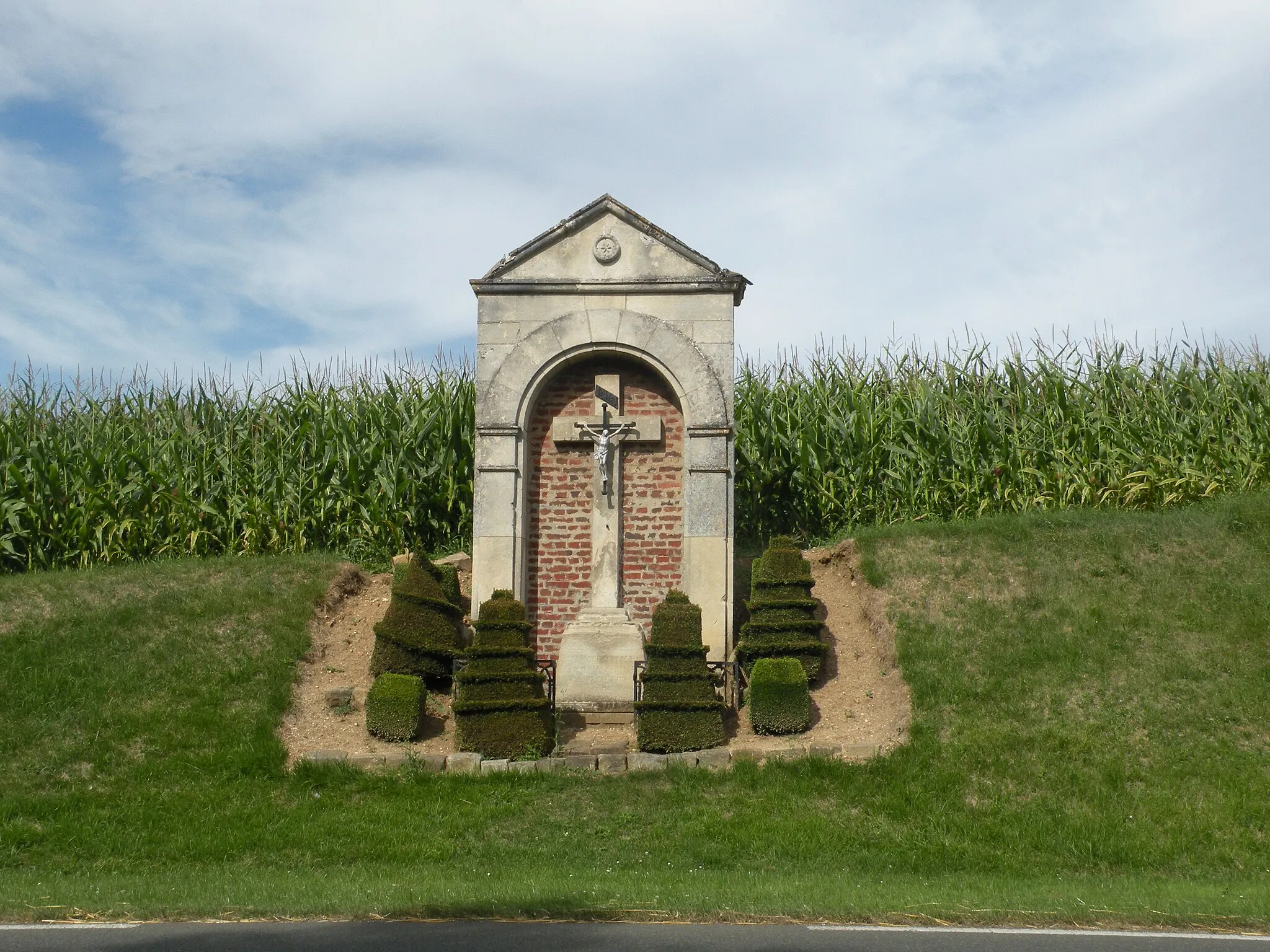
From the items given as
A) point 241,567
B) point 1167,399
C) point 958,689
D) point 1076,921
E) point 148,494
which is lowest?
point 1076,921

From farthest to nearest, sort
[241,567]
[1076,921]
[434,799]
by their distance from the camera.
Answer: [241,567], [434,799], [1076,921]

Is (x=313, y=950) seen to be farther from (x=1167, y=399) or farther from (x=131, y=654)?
(x=1167, y=399)

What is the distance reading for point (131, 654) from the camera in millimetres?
12672

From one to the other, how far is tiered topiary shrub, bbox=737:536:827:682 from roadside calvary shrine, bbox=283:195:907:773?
0.02 metres

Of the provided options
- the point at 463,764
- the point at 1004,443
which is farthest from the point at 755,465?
the point at 463,764

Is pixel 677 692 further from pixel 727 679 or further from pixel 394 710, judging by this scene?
pixel 394 710

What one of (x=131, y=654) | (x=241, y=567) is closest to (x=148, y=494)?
(x=241, y=567)

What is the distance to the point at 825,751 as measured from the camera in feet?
35.7

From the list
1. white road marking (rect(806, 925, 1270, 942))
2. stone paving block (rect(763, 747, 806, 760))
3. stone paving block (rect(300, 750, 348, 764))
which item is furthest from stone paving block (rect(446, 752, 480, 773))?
white road marking (rect(806, 925, 1270, 942))

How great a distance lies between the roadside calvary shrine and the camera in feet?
40.1

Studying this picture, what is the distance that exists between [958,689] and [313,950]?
6800mm

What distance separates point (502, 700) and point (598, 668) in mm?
1642

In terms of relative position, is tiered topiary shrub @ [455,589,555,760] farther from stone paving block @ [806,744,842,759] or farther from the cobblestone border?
stone paving block @ [806,744,842,759]

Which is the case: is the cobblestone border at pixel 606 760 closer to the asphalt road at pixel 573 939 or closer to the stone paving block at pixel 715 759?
the stone paving block at pixel 715 759
